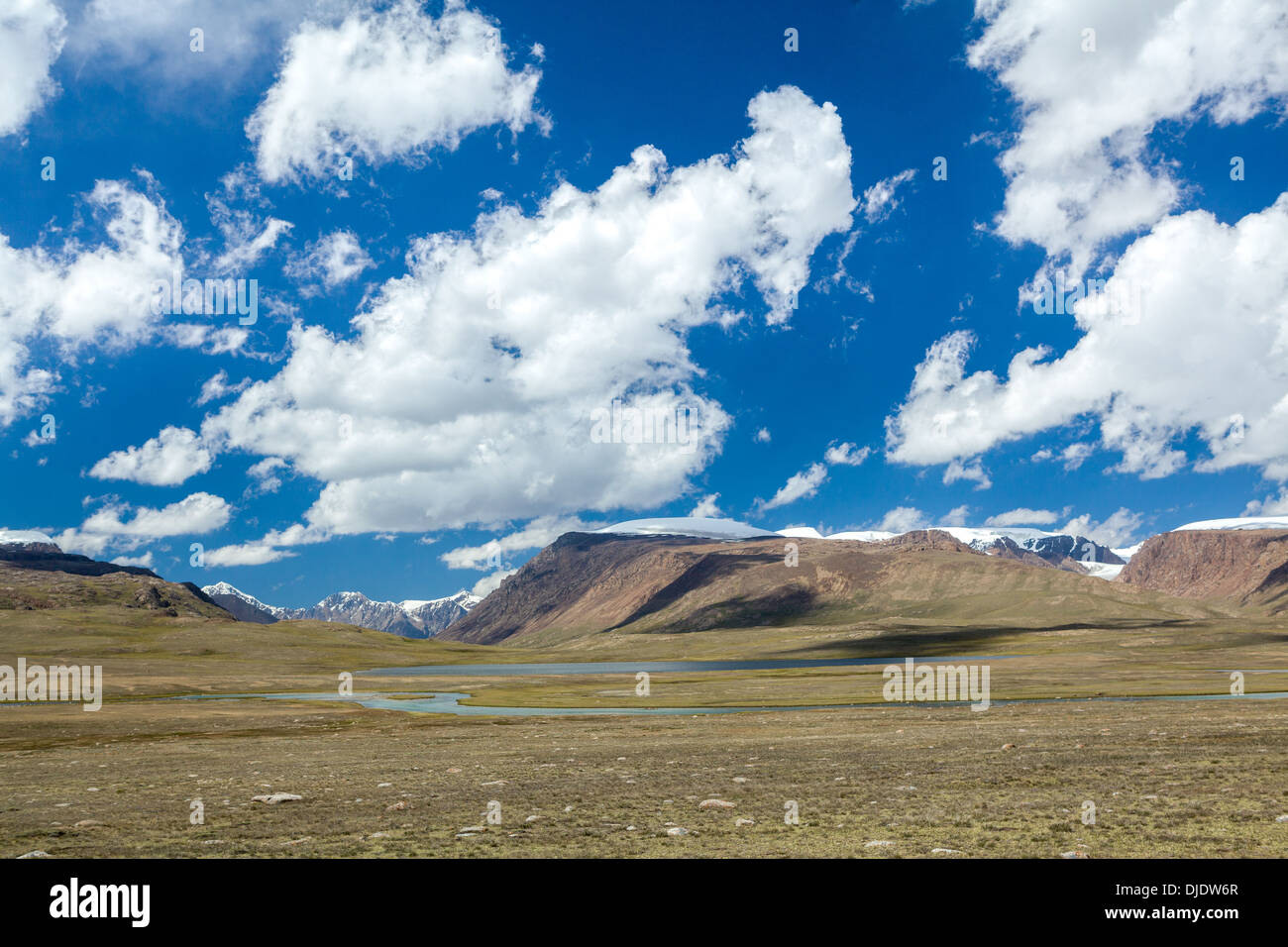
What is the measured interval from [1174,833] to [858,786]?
1061 centimetres

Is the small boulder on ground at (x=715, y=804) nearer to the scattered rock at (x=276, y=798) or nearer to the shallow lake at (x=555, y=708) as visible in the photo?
the scattered rock at (x=276, y=798)

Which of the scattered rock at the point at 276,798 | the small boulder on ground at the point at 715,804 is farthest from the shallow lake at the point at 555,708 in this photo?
the scattered rock at the point at 276,798

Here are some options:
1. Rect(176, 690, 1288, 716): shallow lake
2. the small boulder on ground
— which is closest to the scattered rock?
the small boulder on ground

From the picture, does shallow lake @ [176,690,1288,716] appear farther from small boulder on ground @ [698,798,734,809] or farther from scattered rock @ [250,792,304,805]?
scattered rock @ [250,792,304,805]

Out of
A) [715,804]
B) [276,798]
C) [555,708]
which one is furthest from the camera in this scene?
[555,708]

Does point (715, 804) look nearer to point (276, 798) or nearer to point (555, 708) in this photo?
point (276, 798)

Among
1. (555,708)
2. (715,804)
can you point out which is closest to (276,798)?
(715,804)

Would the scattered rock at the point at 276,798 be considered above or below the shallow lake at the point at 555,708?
above

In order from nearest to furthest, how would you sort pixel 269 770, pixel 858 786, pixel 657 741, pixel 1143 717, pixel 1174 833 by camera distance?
1. pixel 1174 833
2. pixel 858 786
3. pixel 269 770
4. pixel 657 741
5. pixel 1143 717

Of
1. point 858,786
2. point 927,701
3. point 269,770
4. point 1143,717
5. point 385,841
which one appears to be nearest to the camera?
point 385,841

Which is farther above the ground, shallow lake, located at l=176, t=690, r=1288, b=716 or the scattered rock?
the scattered rock

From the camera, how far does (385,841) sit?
731 inches
